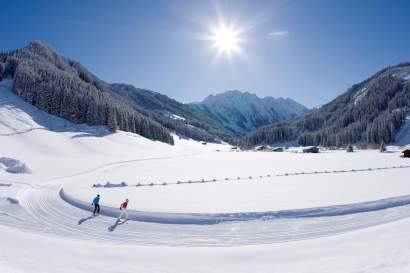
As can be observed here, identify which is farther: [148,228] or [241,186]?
[241,186]

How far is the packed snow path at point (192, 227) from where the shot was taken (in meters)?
18.4

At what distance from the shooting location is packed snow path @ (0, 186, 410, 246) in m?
18.4

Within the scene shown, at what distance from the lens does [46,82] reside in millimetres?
107062

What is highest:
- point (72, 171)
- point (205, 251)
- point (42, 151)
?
point (42, 151)

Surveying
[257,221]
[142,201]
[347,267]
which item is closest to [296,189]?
[257,221]

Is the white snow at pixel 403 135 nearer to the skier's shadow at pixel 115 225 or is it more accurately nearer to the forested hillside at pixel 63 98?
the forested hillside at pixel 63 98

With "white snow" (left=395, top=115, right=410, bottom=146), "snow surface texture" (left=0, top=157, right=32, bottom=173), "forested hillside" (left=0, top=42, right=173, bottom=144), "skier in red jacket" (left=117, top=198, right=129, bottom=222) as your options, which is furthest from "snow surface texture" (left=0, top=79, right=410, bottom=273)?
"white snow" (left=395, top=115, right=410, bottom=146)

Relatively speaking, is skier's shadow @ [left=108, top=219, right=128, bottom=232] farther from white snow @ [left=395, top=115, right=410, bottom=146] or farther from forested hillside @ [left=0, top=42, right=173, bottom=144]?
white snow @ [left=395, top=115, right=410, bottom=146]

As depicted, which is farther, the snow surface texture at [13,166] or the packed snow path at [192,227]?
the snow surface texture at [13,166]

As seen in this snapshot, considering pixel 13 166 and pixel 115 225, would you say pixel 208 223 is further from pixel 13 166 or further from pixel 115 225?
pixel 13 166

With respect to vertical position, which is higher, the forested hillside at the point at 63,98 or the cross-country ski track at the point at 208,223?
the forested hillside at the point at 63,98

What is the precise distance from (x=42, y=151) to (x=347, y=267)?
6830cm

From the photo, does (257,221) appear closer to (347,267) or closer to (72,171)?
(347,267)

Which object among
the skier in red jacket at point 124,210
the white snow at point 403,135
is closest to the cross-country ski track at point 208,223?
the skier in red jacket at point 124,210
